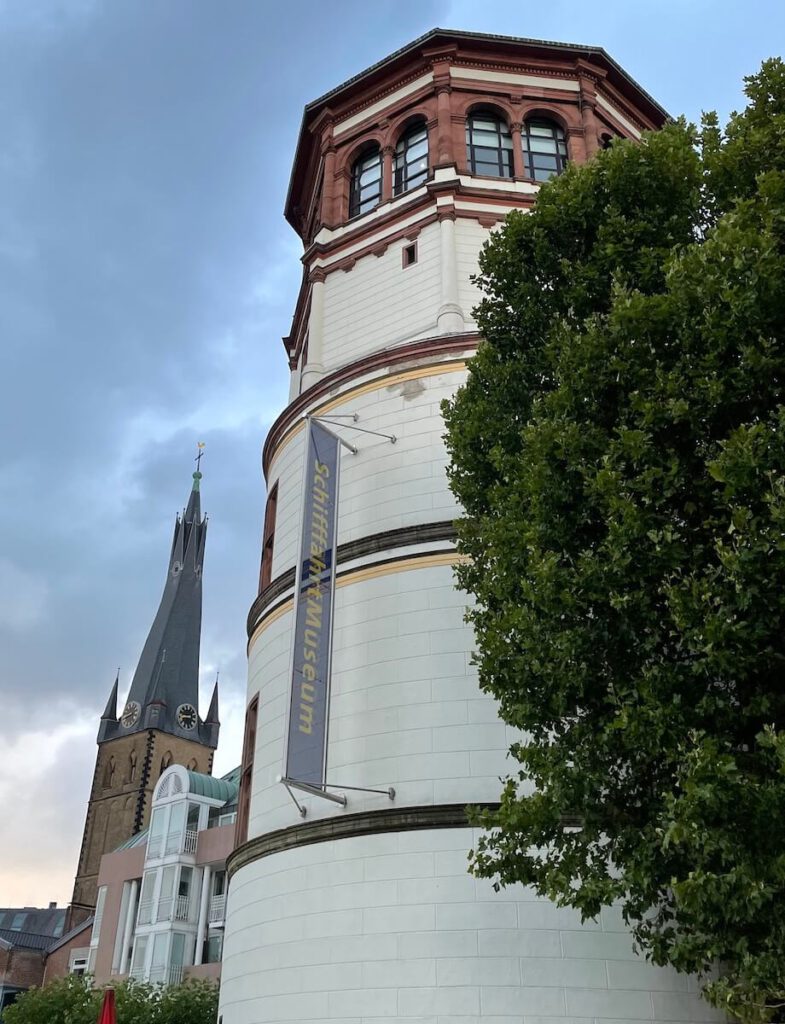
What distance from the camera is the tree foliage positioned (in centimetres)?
2539

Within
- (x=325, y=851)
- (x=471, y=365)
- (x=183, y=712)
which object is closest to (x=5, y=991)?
(x=183, y=712)

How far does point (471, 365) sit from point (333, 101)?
15.2 m

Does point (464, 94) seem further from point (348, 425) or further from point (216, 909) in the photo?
point (216, 909)

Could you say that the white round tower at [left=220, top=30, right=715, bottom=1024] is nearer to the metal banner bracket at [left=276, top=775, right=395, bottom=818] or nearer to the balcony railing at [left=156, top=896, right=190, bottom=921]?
the metal banner bracket at [left=276, top=775, right=395, bottom=818]

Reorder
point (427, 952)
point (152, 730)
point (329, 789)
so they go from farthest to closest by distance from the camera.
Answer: point (152, 730) → point (329, 789) → point (427, 952)

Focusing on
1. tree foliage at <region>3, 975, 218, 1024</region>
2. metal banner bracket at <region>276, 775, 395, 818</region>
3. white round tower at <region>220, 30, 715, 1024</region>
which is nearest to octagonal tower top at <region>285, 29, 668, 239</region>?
white round tower at <region>220, 30, 715, 1024</region>

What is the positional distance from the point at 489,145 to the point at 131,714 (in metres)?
91.6

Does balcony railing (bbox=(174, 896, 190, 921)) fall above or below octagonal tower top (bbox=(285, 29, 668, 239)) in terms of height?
below

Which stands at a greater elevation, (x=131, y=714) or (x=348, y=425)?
(x=131, y=714)

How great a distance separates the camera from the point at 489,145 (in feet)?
75.6

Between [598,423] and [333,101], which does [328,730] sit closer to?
[598,423]

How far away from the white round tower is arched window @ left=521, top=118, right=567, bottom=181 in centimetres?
7

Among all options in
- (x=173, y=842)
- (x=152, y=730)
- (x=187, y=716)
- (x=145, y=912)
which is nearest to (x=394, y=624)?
(x=173, y=842)

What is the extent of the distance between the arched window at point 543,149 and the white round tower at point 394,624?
0.07 metres
